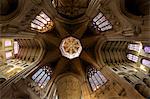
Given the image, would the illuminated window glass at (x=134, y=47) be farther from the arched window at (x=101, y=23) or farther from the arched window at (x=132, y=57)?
the arched window at (x=101, y=23)

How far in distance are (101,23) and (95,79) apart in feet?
13.8

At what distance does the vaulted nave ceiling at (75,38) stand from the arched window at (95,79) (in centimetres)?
8

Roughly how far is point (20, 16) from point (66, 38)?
7.16 m

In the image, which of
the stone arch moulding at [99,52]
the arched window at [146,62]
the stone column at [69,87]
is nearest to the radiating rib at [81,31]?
the stone arch moulding at [99,52]

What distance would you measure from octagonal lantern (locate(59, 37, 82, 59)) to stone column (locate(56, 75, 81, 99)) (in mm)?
1759

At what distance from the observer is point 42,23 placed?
19.3 m

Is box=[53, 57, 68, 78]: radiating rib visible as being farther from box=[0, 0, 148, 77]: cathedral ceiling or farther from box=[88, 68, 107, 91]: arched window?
box=[88, 68, 107, 91]: arched window

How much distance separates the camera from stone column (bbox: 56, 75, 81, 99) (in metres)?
20.1

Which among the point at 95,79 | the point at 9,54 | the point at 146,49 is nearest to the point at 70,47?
the point at 95,79

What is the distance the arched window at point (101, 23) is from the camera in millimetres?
17962

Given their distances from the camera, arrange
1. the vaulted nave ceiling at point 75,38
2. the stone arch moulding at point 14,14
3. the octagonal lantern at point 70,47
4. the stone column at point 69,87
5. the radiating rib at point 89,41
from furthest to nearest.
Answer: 1. the octagonal lantern at point 70,47
2. the stone column at point 69,87
3. the radiating rib at point 89,41
4. the vaulted nave ceiling at point 75,38
5. the stone arch moulding at point 14,14

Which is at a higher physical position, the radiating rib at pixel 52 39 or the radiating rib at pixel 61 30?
the radiating rib at pixel 61 30

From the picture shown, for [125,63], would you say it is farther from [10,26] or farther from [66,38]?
[10,26]

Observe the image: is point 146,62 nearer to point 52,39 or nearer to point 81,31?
point 81,31
